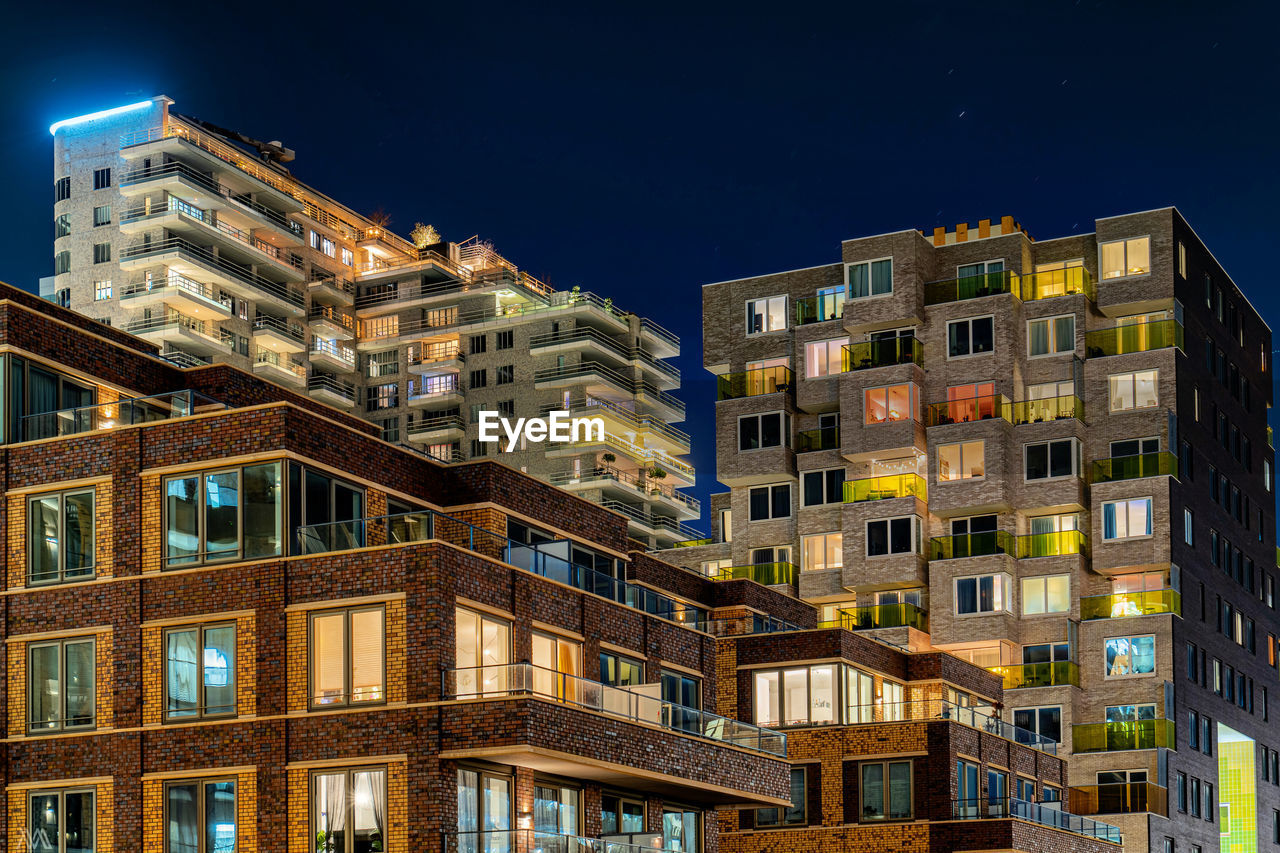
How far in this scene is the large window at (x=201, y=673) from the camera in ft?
137

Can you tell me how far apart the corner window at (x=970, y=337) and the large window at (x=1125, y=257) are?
5849 millimetres

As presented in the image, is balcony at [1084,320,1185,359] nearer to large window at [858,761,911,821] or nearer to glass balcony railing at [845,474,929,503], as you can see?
glass balcony railing at [845,474,929,503]

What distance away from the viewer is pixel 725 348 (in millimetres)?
88500

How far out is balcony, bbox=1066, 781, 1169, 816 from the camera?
2876 inches

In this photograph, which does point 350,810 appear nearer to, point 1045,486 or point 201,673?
point 201,673

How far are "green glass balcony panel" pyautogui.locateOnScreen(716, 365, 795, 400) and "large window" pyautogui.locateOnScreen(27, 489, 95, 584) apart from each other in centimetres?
4440

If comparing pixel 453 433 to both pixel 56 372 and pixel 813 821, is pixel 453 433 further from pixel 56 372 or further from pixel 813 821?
pixel 56 372

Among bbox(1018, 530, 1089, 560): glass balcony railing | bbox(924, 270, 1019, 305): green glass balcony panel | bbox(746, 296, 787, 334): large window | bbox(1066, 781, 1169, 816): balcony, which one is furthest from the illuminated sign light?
bbox(1066, 781, 1169, 816): balcony

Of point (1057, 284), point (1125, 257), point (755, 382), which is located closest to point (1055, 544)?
point (1057, 284)

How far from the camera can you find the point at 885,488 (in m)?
81.2

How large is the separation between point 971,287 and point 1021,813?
96.4 feet

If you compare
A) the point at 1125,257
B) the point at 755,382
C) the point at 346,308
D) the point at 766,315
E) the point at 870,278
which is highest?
the point at 346,308

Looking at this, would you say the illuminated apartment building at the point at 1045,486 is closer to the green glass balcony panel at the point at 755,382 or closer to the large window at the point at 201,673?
the green glass balcony panel at the point at 755,382

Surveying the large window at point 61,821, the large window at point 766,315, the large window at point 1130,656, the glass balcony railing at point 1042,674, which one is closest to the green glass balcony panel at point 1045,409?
the large window at point 1130,656
